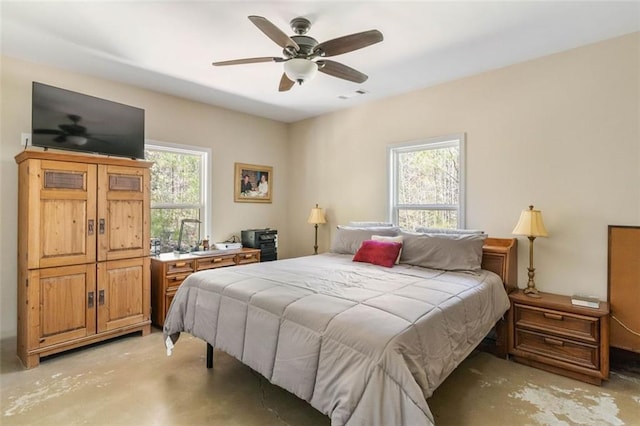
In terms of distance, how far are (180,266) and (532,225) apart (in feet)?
11.7

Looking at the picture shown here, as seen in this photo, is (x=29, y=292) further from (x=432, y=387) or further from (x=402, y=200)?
(x=402, y=200)

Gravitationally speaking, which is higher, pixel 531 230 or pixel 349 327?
pixel 531 230

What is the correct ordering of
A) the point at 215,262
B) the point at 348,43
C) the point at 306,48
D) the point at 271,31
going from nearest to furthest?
the point at 271,31 → the point at 348,43 → the point at 306,48 → the point at 215,262

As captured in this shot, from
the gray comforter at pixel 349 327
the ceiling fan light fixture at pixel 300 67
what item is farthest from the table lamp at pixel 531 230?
the ceiling fan light fixture at pixel 300 67

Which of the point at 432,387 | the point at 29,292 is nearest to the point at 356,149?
the point at 432,387

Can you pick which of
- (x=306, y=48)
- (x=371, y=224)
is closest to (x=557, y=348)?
(x=371, y=224)

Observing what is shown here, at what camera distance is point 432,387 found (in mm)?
1612

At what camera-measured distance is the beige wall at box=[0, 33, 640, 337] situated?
2.73 metres

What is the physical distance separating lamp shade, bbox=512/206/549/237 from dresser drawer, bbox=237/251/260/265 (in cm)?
309

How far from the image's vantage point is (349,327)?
163 cm

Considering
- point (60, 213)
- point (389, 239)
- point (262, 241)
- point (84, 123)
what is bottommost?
point (262, 241)

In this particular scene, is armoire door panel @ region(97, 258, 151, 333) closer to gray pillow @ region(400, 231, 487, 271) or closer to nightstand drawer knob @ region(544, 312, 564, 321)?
gray pillow @ region(400, 231, 487, 271)

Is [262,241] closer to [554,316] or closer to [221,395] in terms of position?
[221,395]

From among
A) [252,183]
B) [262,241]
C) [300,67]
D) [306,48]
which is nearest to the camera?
[300,67]
